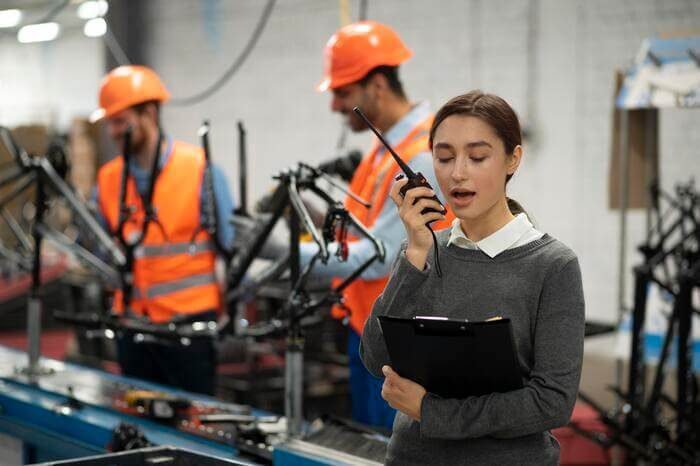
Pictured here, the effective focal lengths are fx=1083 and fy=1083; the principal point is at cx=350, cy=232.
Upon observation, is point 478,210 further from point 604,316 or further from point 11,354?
point 604,316

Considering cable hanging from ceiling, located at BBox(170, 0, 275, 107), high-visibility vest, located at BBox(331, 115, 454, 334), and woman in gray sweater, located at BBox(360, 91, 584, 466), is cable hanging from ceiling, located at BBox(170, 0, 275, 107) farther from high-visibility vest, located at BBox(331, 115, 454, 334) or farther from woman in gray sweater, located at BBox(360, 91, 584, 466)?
woman in gray sweater, located at BBox(360, 91, 584, 466)

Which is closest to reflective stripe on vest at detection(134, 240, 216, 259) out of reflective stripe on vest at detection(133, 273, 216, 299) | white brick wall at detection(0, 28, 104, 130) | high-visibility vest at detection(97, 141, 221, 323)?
high-visibility vest at detection(97, 141, 221, 323)

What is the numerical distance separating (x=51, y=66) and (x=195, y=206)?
24.7 ft

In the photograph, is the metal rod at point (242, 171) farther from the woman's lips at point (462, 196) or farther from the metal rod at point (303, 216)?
the woman's lips at point (462, 196)

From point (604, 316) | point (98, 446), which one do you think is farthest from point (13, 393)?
point (604, 316)

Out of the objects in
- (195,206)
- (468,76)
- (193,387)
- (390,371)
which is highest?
(468,76)

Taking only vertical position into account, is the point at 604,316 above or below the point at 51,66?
below

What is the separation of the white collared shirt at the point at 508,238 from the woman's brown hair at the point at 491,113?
0.35 feet

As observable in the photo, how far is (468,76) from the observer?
22.0 feet

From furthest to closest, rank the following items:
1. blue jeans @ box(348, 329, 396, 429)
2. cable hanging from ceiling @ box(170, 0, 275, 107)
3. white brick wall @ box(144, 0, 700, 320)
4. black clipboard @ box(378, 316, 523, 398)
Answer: cable hanging from ceiling @ box(170, 0, 275, 107)
white brick wall @ box(144, 0, 700, 320)
blue jeans @ box(348, 329, 396, 429)
black clipboard @ box(378, 316, 523, 398)

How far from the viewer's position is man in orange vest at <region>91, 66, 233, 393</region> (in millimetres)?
4395

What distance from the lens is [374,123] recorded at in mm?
3564

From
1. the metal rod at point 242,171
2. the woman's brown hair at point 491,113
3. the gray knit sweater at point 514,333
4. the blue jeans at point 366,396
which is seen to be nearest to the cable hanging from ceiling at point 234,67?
the metal rod at point 242,171

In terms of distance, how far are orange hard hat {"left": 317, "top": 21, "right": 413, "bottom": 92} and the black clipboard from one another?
5.67 ft
